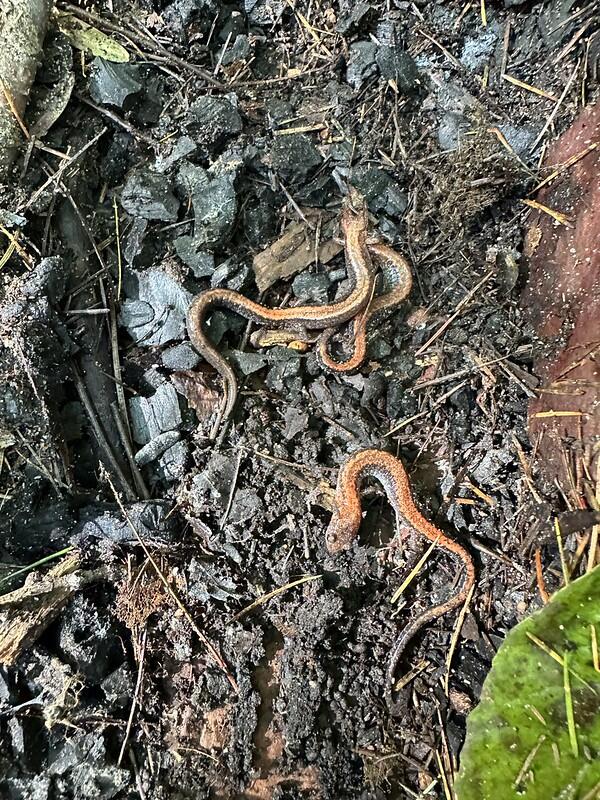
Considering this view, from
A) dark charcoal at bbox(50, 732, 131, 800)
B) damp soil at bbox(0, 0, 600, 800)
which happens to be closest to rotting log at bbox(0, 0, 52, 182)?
damp soil at bbox(0, 0, 600, 800)

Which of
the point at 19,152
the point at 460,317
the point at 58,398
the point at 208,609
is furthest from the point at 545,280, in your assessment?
the point at 19,152

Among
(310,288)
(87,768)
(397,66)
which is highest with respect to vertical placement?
(397,66)

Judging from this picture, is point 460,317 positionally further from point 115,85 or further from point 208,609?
point 115,85

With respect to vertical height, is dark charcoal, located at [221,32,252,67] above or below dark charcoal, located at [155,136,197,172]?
above

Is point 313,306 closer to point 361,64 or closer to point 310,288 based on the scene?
point 310,288

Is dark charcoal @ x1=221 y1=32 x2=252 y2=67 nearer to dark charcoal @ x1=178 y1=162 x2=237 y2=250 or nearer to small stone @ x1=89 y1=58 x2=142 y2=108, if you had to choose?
small stone @ x1=89 y1=58 x2=142 y2=108

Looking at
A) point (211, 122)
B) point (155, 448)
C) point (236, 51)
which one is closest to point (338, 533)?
point (155, 448)
